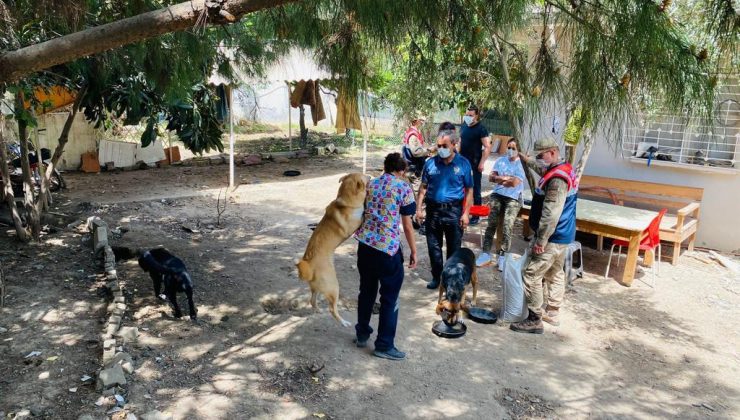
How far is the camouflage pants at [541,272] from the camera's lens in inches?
185

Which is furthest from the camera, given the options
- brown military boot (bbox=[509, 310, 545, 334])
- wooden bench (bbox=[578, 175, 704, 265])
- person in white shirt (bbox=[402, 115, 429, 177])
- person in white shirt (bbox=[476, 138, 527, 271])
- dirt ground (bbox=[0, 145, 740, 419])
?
person in white shirt (bbox=[402, 115, 429, 177])

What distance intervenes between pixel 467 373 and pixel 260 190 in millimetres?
6955

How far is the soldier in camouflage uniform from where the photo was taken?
4.47m

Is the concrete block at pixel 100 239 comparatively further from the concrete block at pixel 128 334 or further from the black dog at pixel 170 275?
the concrete block at pixel 128 334

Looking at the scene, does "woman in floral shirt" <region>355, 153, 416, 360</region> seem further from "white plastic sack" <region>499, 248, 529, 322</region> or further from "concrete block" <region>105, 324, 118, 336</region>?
"concrete block" <region>105, 324, 118, 336</region>

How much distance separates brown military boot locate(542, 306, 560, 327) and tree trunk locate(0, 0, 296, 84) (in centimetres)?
383

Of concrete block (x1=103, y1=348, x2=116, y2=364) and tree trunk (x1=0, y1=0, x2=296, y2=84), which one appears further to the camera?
concrete block (x1=103, y1=348, x2=116, y2=364)

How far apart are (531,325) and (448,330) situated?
2.54ft

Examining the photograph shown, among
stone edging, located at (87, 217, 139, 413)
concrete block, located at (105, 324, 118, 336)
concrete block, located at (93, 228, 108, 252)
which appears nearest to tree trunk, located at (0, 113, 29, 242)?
concrete block, located at (93, 228, 108, 252)

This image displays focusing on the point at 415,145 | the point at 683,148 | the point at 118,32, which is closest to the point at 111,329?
the point at 118,32

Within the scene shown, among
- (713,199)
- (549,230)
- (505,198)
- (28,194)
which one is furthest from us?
(713,199)

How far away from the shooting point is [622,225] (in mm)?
6051

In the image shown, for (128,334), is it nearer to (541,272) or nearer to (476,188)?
(541,272)

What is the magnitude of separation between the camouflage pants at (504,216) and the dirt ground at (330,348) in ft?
1.45
